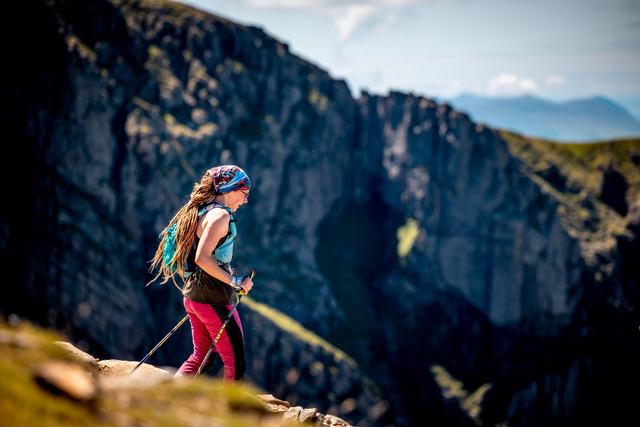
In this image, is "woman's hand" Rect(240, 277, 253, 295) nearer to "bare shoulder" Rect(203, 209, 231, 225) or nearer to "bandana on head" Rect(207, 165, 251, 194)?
"bare shoulder" Rect(203, 209, 231, 225)

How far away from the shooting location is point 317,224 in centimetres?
9656

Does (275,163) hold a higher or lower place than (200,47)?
lower

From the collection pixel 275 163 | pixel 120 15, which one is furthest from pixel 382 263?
pixel 120 15

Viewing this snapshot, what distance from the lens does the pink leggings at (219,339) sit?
25.8 feet

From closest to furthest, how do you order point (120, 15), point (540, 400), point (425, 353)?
1. point (120, 15)
2. point (540, 400)
3. point (425, 353)

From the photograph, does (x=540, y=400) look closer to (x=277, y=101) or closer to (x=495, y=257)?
(x=495, y=257)

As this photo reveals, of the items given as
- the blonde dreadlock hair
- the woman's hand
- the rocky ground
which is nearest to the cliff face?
the blonde dreadlock hair

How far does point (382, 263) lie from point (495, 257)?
27.2m

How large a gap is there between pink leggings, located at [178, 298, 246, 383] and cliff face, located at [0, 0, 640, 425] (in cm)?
6447

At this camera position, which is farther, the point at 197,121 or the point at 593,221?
the point at 593,221

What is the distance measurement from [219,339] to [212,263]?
1.83 metres

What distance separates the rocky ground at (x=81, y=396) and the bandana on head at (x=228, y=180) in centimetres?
365

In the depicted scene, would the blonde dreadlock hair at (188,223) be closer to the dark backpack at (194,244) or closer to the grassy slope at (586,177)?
the dark backpack at (194,244)

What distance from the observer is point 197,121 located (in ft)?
250
